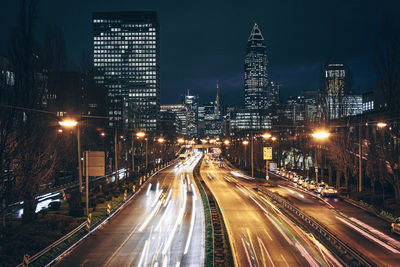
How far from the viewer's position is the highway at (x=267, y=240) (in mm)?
16672

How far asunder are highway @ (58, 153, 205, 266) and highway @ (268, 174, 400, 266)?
9770mm

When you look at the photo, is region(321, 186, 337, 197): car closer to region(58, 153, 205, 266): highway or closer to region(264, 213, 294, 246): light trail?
region(264, 213, 294, 246): light trail

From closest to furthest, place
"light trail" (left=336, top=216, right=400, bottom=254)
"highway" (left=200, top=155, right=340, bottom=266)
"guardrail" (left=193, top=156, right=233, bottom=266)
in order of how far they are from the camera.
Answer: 1. "guardrail" (left=193, top=156, right=233, bottom=266)
2. "highway" (left=200, top=155, right=340, bottom=266)
3. "light trail" (left=336, top=216, right=400, bottom=254)

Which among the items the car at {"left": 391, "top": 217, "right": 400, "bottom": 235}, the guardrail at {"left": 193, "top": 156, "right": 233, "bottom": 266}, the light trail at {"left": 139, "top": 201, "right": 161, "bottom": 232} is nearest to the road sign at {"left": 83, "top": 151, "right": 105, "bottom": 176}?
the light trail at {"left": 139, "top": 201, "right": 161, "bottom": 232}

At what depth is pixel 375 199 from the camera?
33188 mm

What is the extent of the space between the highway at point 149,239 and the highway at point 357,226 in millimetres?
9770

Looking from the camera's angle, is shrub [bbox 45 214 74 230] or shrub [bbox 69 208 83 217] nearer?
shrub [bbox 45 214 74 230]

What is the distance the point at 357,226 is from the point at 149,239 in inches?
624

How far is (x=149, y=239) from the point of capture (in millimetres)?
20641

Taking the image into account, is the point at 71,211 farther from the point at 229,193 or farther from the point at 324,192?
the point at 324,192

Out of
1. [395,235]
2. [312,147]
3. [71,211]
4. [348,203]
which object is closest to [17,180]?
[71,211]

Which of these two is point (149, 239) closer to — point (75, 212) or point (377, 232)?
point (75, 212)

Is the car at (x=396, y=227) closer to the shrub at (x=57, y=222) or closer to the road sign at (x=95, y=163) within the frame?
the road sign at (x=95, y=163)

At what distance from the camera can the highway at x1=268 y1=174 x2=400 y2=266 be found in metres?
18.2
